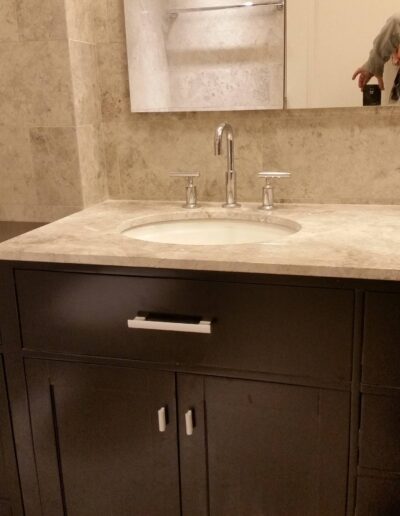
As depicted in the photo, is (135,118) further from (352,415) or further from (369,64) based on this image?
A: (352,415)

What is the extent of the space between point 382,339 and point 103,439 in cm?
67

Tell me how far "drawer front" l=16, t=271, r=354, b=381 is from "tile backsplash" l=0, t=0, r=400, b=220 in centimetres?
45

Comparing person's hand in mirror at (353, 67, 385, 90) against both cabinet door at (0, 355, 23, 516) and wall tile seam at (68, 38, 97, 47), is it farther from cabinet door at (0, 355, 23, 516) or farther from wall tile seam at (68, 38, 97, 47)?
cabinet door at (0, 355, 23, 516)

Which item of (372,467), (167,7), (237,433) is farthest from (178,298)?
(167,7)

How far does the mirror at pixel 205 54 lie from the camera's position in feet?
4.88

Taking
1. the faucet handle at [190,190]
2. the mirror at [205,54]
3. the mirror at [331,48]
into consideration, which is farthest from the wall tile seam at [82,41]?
the mirror at [331,48]

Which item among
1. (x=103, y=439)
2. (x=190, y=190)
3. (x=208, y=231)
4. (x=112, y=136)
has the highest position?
(x=112, y=136)

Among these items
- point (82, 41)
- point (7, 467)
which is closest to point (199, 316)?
point (7, 467)

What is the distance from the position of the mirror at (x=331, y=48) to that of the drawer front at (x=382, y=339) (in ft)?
2.14

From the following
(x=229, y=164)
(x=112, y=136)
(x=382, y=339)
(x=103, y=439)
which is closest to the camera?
(x=382, y=339)

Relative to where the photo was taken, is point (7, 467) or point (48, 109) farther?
point (48, 109)

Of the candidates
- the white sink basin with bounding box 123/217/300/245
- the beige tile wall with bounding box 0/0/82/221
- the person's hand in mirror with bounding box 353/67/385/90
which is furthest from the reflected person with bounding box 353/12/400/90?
the beige tile wall with bounding box 0/0/82/221

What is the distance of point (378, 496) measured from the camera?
1.14 m

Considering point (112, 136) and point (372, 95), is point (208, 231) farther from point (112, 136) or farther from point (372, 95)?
point (372, 95)
